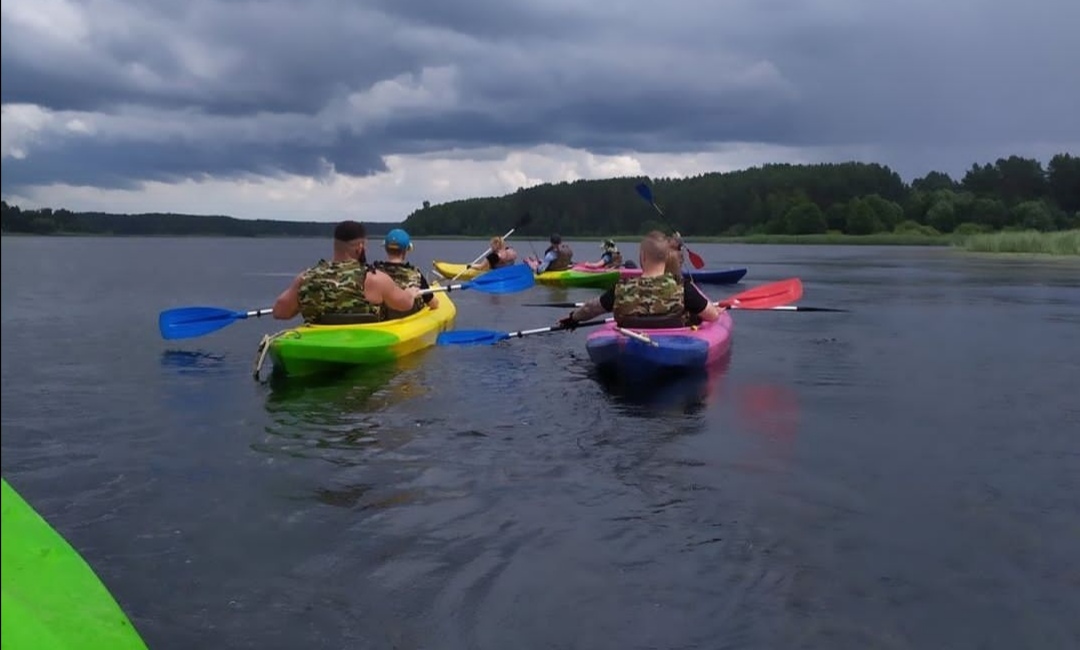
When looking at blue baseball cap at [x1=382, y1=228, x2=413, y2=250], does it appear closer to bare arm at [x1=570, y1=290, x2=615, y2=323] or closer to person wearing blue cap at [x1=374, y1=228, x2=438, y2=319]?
person wearing blue cap at [x1=374, y1=228, x2=438, y2=319]

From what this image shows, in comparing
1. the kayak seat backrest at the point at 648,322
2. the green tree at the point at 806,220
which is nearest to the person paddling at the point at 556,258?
the kayak seat backrest at the point at 648,322

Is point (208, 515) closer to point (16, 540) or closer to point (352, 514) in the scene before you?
point (352, 514)

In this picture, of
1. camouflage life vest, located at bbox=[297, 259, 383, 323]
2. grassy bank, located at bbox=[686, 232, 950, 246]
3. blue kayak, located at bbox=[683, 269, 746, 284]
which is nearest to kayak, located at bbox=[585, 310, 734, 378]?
camouflage life vest, located at bbox=[297, 259, 383, 323]

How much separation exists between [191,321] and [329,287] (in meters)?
2.98

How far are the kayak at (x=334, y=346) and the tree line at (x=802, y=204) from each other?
83503 mm

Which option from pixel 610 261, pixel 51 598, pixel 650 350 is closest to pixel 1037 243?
pixel 610 261

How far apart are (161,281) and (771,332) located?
22927mm

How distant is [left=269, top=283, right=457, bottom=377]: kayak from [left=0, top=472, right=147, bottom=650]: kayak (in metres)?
7.05

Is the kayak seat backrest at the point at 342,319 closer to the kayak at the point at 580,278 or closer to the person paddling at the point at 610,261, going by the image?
the kayak at the point at 580,278

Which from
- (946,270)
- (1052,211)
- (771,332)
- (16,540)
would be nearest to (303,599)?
(16,540)

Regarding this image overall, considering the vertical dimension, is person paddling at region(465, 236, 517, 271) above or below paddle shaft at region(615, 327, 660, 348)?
above

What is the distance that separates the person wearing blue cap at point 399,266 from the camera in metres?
12.2

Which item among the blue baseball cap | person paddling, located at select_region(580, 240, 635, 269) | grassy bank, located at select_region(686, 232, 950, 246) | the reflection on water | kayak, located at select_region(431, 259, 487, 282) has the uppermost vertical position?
the blue baseball cap

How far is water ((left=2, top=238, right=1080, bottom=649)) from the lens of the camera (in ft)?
14.4
